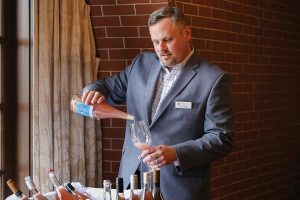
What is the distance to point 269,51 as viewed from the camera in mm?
5434

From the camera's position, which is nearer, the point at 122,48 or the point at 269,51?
the point at 122,48

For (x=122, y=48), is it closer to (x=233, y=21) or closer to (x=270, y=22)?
(x=233, y=21)

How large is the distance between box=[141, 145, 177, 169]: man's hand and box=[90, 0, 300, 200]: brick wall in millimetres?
1305

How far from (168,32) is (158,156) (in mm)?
671

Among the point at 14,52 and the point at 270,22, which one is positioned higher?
the point at 270,22

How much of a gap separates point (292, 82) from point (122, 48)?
2.51 metres

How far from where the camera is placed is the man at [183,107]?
9.73ft

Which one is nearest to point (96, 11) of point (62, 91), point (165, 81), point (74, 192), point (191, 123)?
point (62, 91)

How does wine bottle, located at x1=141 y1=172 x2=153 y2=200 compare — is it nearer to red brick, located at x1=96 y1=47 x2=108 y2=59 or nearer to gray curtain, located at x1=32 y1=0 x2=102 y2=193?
gray curtain, located at x1=32 y1=0 x2=102 y2=193

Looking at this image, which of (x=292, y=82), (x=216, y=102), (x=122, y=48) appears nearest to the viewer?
(x=216, y=102)

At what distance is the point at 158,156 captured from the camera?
8.86 feet

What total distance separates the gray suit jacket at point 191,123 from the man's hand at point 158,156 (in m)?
0.07

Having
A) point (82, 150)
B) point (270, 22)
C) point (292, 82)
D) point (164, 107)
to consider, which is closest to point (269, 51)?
point (270, 22)

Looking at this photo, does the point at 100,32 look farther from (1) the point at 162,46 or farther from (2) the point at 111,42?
(1) the point at 162,46
